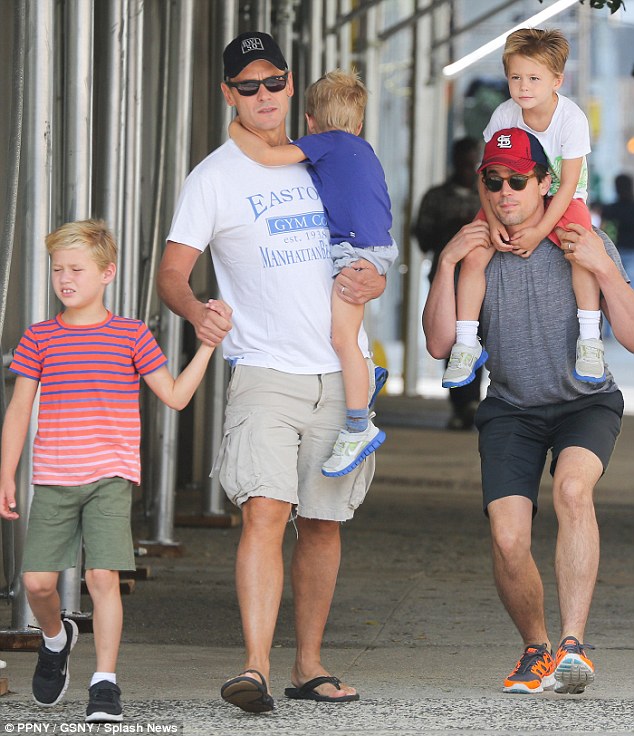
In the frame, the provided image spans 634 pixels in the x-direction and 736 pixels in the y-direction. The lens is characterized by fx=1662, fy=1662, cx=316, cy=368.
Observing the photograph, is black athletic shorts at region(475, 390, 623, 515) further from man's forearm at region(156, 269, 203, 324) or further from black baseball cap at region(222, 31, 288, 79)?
black baseball cap at region(222, 31, 288, 79)

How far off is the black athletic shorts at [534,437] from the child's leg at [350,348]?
21.6 inches

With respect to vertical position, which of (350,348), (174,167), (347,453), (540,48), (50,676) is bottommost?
(50,676)

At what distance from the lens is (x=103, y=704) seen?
4688 millimetres

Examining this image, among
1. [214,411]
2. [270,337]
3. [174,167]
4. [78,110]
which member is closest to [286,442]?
[270,337]

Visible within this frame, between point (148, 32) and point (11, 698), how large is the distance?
541 centimetres

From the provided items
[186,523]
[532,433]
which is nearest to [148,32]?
[186,523]

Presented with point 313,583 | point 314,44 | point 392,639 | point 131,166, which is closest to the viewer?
point 313,583

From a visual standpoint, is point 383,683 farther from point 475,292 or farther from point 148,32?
point 148,32

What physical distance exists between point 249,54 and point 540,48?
987mm

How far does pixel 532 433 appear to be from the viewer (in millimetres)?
5477

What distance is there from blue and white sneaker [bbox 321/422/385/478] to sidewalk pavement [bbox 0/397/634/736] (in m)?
0.73

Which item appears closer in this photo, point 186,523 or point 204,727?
point 204,727

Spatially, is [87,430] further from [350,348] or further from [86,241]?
[350,348]

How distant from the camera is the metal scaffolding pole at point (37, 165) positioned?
598 cm
